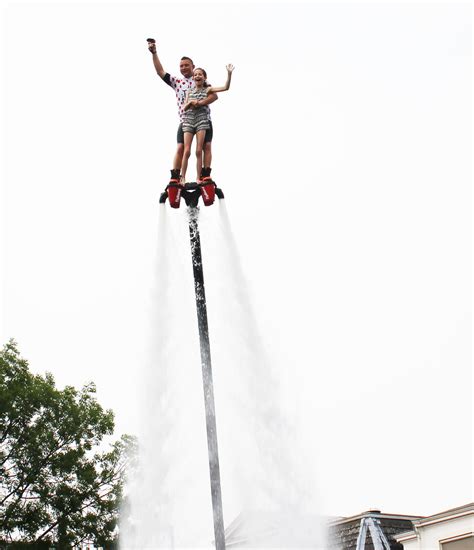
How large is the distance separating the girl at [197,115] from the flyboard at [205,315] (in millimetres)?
402

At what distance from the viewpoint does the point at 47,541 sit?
79.8 ft

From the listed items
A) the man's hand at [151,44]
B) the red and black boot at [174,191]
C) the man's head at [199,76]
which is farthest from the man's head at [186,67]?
the red and black boot at [174,191]

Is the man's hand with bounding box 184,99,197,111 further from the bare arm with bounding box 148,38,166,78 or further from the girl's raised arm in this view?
the bare arm with bounding box 148,38,166,78

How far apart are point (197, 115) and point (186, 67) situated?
0.80 m

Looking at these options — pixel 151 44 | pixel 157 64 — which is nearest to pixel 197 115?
pixel 157 64

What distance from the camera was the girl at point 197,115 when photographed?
410 inches

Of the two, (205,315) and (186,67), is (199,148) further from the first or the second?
(205,315)

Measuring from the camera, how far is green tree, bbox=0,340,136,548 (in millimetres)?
24078

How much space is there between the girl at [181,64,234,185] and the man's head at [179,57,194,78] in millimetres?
207

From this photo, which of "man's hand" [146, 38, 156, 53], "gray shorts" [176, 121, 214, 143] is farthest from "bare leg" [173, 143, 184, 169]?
"man's hand" [146, 38, 156, 53]

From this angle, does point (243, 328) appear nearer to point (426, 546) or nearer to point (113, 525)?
point (426, 546)

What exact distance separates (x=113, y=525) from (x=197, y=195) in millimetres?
18880

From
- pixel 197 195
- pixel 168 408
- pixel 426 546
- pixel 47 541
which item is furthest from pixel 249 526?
pixel 47 541

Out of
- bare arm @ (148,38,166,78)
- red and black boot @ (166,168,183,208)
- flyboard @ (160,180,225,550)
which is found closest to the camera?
flyboard @ (160,180,225,550)
